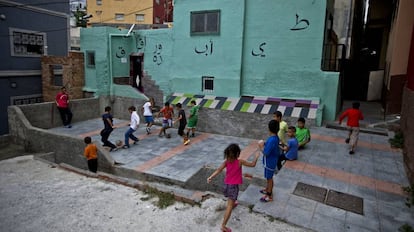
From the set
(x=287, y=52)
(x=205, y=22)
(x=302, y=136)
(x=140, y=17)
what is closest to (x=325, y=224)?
(x=302, y=136)

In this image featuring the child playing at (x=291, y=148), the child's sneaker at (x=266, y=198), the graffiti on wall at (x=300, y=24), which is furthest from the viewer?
the graffiti on wall at (x=300, y=24)

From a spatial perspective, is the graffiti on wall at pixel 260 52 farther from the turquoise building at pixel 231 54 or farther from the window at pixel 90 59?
the window at pixel 90 59

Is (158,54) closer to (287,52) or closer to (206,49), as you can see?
(206,49)

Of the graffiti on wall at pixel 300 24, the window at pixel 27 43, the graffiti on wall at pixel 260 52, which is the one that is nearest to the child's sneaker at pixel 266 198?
the graffiti on wall at pixel 260 52

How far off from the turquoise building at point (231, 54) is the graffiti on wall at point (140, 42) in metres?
0.05

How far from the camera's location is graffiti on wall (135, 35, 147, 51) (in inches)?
563

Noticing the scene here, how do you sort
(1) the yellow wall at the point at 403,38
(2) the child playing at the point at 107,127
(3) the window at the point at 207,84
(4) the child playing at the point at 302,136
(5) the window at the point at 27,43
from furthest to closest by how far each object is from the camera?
(5) the window at the point at 27,43
(3) the window at the point at 207,84
(1) the yellow wall at the point at 403,38
(2) the child playing at the point at 107,127
(4) the child playing at the point at 302,136

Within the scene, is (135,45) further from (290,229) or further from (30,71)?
(290,229)

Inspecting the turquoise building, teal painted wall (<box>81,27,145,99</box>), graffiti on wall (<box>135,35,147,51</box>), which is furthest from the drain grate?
graffiti on wall (<box>135,35,147,51</box>)

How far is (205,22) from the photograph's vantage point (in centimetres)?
1220

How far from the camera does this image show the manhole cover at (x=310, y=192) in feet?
17.6

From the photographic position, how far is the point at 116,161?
8391mm

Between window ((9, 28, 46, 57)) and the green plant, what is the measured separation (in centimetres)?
1827

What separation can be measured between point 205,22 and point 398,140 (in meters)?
8.86
